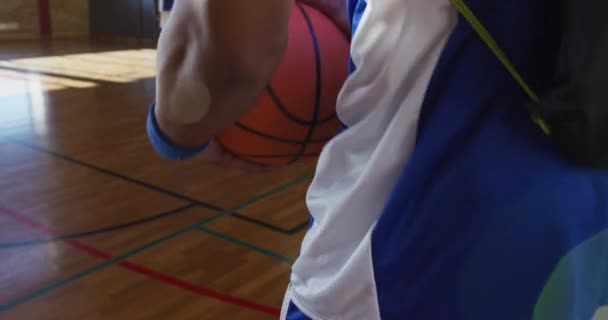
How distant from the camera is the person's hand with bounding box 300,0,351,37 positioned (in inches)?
25.0

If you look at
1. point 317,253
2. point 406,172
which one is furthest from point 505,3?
point 317,253

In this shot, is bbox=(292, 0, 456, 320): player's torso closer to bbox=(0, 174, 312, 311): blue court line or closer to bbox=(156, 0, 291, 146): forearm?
bbox=(156, 0, 291, 146): forearm

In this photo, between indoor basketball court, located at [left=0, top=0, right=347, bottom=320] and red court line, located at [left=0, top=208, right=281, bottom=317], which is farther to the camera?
red court line, located at [left=0, top=208, right=281, bottom=317]

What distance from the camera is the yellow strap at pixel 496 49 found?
1.38 ft

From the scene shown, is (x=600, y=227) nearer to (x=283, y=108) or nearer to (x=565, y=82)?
(x=565, y=82)

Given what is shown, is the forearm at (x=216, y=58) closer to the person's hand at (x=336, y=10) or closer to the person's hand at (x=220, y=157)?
the person's hand at (x=220, y=157)

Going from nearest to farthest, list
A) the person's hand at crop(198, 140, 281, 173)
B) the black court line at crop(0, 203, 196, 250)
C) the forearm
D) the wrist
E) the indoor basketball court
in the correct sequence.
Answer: the forearm, the wrist, the person's hand at crop(198, 140, 281, 173), the indoor basketball court, the black court line at crop(0, 203, 196, 250)

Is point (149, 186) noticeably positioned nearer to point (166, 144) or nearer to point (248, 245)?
point (248, 245)

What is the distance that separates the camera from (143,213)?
258cm

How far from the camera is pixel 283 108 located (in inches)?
27.0

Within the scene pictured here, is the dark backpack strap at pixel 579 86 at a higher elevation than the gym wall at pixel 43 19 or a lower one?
higher

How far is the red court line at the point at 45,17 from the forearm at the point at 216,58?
28.0ft

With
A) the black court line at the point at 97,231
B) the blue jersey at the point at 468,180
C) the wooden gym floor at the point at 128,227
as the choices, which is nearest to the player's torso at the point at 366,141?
the blue jersey at the point at 468,180

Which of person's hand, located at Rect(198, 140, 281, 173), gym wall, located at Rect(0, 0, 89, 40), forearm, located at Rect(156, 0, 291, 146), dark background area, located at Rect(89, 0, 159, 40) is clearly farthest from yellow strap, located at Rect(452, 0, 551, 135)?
gym wall, located at Rect(0, 0, 89, 40)
